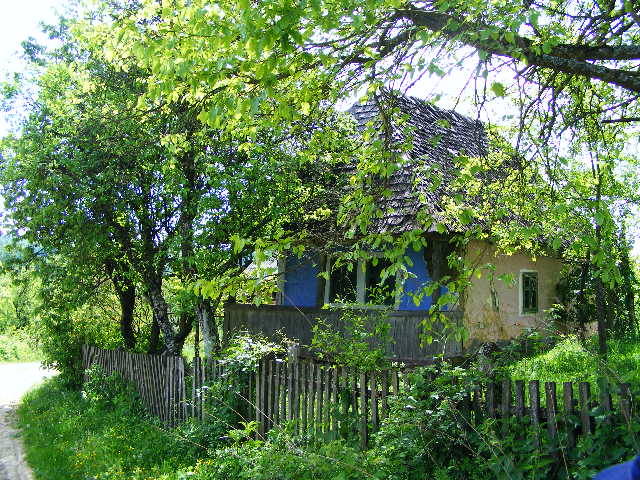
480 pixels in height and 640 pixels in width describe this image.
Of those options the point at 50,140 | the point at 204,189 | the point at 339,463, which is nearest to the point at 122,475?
the point at 339,463

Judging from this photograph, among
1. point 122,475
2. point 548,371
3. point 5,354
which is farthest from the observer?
point 5,354

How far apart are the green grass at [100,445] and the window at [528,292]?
9.91 metres

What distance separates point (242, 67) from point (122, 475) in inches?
201

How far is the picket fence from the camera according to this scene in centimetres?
430

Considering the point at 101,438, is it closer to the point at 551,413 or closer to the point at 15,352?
the point at 551,413

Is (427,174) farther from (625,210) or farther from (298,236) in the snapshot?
(625,210)

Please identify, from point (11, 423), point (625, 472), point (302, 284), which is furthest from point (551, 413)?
point (11, 423)

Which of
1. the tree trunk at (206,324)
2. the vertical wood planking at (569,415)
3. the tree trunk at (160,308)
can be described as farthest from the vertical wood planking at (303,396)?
the tree trunk at (160,308)

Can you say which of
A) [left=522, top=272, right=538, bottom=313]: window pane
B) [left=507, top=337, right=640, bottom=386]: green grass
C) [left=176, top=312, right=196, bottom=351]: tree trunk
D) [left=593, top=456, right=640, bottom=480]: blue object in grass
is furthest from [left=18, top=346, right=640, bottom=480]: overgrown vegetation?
[left=522, top=272, right=538, bottom=313]: window pane

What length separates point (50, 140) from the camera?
33.6 feet

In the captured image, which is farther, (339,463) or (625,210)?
(625,210)

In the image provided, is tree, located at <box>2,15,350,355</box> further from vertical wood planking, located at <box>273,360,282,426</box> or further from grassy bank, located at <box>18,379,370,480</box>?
vertical wood planking, located at <box>273,360,282,426</box>

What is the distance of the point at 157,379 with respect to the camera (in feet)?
32.2

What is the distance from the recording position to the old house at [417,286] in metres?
11.4
